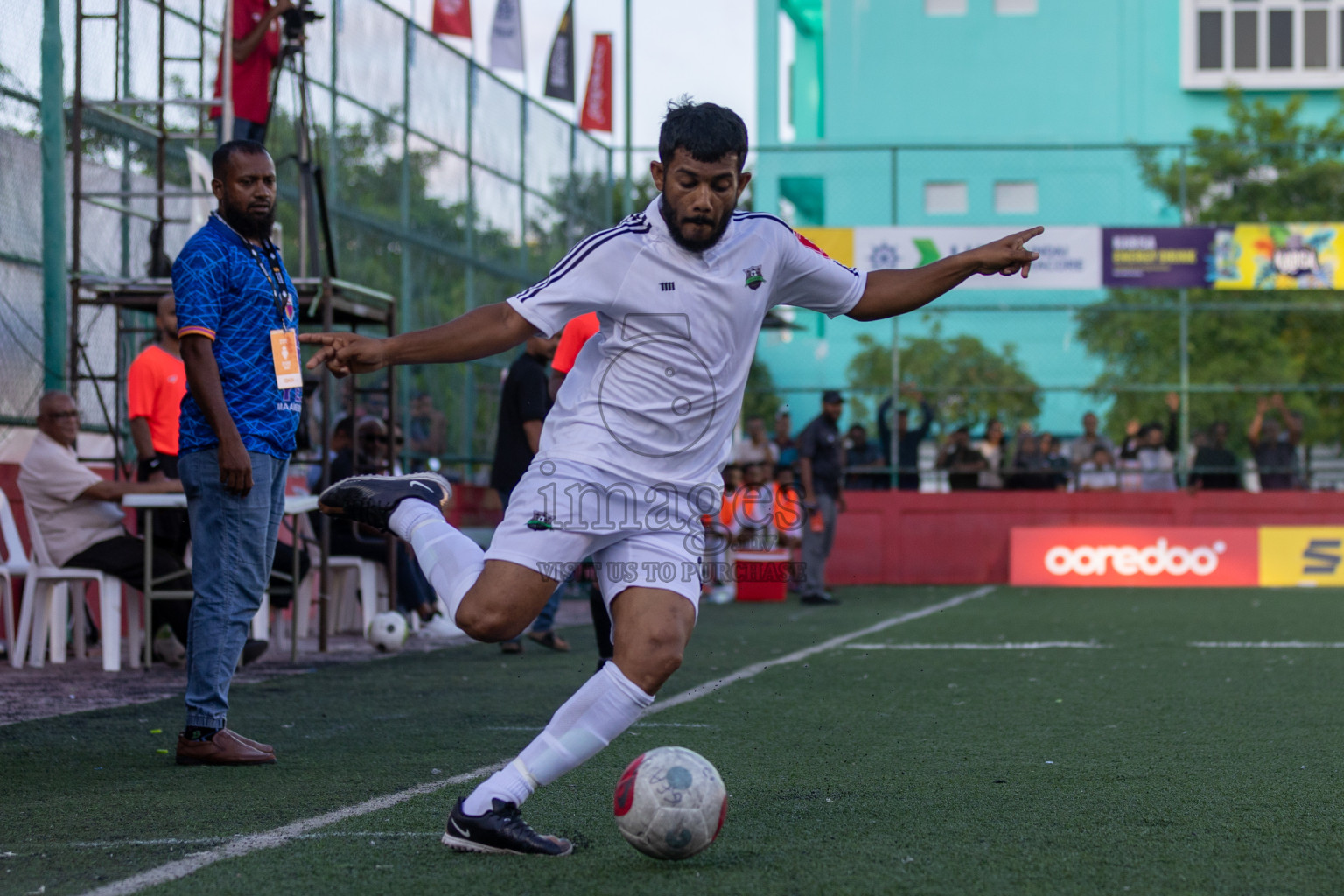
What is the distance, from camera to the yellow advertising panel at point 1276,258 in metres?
20.1

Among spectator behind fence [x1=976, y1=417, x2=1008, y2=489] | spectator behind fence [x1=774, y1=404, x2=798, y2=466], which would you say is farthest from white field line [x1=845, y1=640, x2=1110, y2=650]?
spectator behind fence [x1=976, y1=417, x2=1008, y2=489]

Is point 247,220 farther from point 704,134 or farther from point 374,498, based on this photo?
point 704,134

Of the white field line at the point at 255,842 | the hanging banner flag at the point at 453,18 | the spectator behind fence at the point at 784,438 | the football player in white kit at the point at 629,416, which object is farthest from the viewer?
the spectator behind fence at the point at 784,438

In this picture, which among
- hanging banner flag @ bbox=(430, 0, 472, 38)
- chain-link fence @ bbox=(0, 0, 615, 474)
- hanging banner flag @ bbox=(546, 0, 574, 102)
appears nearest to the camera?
chain-link fence @ bbox=(0, 0, 615, 474)

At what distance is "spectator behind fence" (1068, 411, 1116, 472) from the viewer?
2017 centimetres

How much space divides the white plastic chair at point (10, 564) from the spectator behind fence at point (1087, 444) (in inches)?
546

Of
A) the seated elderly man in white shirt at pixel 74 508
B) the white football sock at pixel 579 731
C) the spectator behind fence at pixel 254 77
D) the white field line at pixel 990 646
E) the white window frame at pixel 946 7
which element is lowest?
the white field line at pixel 990 646

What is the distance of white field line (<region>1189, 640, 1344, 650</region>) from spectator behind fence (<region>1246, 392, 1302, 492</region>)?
9884mm

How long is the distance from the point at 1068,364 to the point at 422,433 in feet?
30.4

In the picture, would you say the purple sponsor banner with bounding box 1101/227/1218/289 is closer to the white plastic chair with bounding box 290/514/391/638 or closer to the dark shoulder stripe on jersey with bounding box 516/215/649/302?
the white plastic chair with bounding box 290/514/391/638

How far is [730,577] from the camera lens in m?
16.5

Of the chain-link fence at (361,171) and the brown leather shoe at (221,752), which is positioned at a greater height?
the chain-link fence at (361,171)

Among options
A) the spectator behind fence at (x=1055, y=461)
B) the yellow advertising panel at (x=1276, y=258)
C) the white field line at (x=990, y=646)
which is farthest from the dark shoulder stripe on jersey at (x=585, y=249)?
the yellow advertising panel at (x=1276, y=258)

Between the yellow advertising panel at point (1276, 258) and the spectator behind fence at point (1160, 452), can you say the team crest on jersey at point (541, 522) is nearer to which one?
the spectator behind fence at point (1160, 452)
